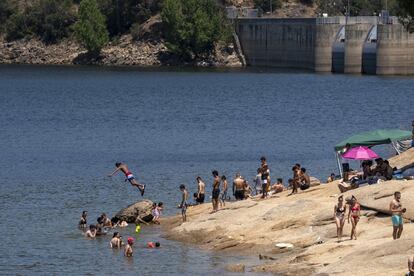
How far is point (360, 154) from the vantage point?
48.4 m

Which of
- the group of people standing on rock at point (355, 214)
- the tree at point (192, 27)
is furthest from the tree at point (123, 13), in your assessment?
the group of people standing on rock at point (355, 214)

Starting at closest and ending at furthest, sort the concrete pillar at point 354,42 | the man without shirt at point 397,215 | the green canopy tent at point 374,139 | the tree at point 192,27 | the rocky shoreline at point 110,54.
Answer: the man without shirt at point 397,215 → the green canopy tent at point 374,139 → the concrete pillar at point 354,42 → the tree at point 192,27 → the rocky shoreline at point 110,54

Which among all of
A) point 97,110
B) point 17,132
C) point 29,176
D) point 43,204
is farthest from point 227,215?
point 97,110

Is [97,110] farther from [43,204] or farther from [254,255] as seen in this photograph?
[254,255]

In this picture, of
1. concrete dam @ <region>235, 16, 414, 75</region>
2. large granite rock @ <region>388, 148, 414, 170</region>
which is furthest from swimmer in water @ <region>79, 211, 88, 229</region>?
concrete dam @ <region>235, 16, 414, 75</region>

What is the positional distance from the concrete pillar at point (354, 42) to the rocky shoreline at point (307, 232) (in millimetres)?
98665

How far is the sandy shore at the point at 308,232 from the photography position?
35.0m

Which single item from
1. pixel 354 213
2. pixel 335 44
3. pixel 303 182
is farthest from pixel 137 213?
pixel 335 44

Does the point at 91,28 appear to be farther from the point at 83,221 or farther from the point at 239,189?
the point at 83,221

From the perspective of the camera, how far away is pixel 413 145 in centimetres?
5119

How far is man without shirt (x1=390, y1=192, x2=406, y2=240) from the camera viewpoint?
36.5 metres

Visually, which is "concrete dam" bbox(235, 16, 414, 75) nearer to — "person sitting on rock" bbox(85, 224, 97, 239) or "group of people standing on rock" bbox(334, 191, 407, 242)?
"person sitting on rock" bbox(85, 224, 97, 239)

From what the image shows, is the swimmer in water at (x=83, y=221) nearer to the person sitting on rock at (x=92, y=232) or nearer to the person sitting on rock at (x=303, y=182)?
the person sitting on rock at (x=92, y=232)

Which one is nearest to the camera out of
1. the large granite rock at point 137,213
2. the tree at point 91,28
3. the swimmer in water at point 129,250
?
the swimmer in water at point 129,250
